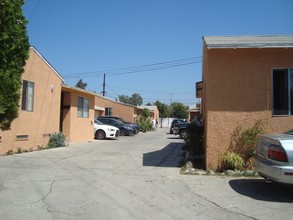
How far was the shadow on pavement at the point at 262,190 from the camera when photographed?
7285 millimetres

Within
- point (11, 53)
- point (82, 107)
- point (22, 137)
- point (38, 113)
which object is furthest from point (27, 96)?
point (11, 53)

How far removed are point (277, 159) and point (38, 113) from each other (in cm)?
1209

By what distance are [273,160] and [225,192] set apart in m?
1.32

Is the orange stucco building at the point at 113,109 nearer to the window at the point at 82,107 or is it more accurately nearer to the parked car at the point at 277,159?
the window at the point at 82,107

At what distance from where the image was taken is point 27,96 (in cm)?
1530

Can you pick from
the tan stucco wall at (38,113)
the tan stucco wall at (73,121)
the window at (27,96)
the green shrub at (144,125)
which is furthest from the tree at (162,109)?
the window at (27,96)

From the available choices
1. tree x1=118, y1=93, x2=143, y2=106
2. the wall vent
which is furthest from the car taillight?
tree x1=118, y1=93, x2=143, y2=106

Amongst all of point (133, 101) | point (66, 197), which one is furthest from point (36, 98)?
point (133, 101)

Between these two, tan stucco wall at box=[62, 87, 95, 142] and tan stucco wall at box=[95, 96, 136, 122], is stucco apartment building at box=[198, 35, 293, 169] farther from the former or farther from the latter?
tan stucco wall at box=[95, 96, 136, 122]

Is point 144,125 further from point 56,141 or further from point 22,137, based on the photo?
point 22,137

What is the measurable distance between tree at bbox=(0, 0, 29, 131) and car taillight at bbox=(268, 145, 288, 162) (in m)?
5.73

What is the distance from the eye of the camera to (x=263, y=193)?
7.67 meters

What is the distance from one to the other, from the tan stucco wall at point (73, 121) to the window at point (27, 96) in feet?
12.3

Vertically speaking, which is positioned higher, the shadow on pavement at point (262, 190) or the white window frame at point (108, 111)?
the white window frame at point (108, 111)
